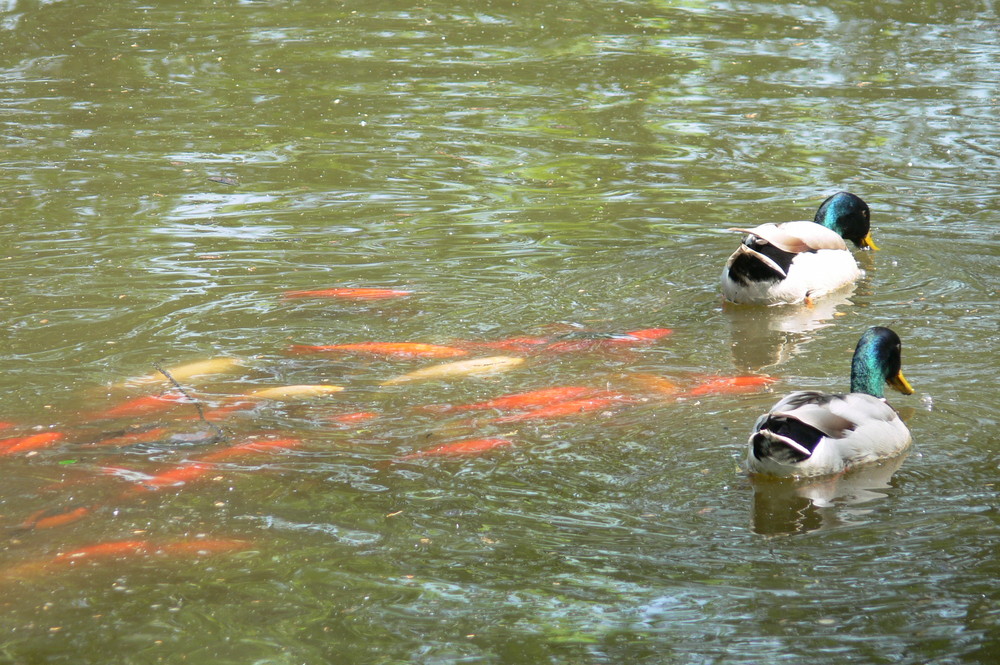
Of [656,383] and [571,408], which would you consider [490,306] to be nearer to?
[656,383]

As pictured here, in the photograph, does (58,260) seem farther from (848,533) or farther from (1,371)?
(848,533)

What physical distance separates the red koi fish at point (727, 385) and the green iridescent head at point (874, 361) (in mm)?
587

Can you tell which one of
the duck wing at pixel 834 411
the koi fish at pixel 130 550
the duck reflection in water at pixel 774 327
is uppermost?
the duck wing at pixel 834 411

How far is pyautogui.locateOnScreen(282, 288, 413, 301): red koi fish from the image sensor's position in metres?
8.34

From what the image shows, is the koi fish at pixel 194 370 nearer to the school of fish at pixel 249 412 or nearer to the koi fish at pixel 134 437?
the school of fish at pixel 249 412

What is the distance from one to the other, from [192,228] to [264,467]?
4329 millimetres

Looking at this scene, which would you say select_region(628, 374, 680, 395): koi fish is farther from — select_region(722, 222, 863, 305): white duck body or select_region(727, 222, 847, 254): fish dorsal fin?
select_region(727, 222, 847, 254): fish dorsal fin

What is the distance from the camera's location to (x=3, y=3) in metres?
16.8

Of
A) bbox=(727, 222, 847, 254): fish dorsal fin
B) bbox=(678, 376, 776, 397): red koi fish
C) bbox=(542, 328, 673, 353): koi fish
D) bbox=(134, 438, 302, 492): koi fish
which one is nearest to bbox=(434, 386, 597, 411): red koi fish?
bbox=(678, 376, 776, 397): red koi fish

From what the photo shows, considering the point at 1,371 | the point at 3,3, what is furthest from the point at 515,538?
the point at 3,3

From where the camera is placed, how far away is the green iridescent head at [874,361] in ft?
20.4

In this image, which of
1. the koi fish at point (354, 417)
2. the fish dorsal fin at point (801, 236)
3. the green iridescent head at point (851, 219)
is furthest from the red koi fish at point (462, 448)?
the green iridescent head at point (851, 219)

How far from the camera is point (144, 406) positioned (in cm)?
669

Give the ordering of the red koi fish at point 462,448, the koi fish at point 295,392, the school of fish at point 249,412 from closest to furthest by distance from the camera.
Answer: the school of fish at point 249,412 → the red koi fish at point 462,448 → the koi fish at point 295,392
